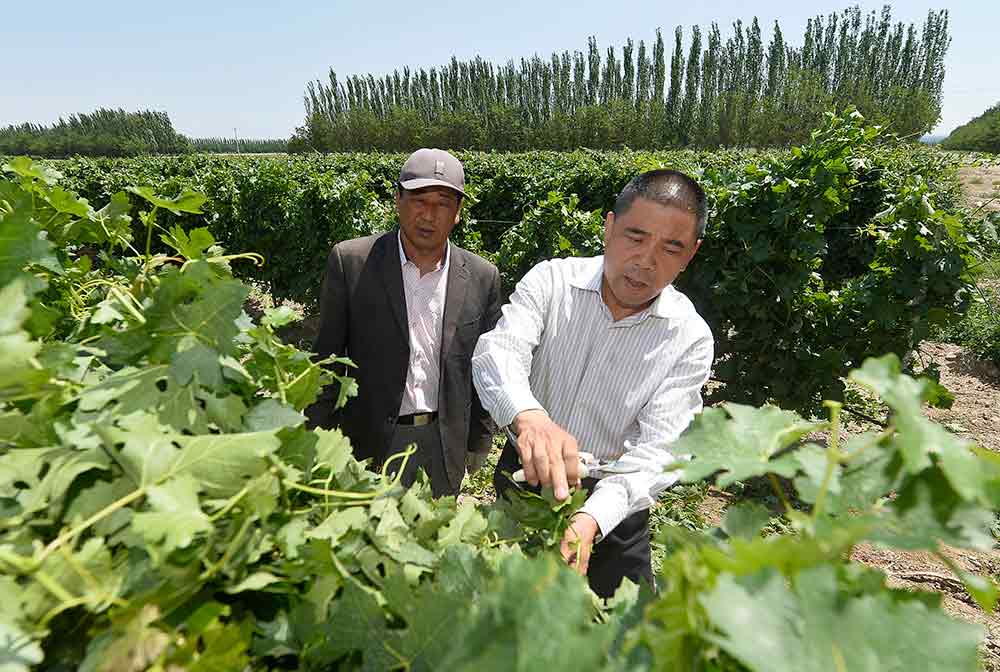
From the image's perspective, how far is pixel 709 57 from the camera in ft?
209

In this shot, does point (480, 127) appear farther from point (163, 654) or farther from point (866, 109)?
point (163, 654)

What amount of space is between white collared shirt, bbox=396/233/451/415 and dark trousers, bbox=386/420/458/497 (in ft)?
0.34

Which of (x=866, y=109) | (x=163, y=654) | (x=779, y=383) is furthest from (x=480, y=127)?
(x=163, y=654)

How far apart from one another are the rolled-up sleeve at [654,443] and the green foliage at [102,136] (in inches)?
3400

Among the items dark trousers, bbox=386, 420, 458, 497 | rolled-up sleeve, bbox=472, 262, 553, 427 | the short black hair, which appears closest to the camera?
rolled-up sleeve, bbox=472, 262, 553, 427

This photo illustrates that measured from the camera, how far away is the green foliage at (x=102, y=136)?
2975 inches

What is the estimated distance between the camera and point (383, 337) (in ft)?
10.4

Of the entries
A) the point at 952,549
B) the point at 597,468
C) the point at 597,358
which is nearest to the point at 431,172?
the point at 597,358

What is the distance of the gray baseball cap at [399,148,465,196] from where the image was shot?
3090 millimetres

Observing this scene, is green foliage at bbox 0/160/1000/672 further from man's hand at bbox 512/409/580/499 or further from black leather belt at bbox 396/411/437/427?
black leather belt at bbox 396/411/437/427

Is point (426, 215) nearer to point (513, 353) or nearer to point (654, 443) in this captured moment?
point (513, 353)

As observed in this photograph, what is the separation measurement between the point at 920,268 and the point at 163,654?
512 cm

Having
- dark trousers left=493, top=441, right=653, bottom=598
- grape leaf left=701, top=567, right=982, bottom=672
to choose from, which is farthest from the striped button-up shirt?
grape leaf left=701, top=567, right=982, bottom=672

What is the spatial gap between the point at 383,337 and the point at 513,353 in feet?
4.55
